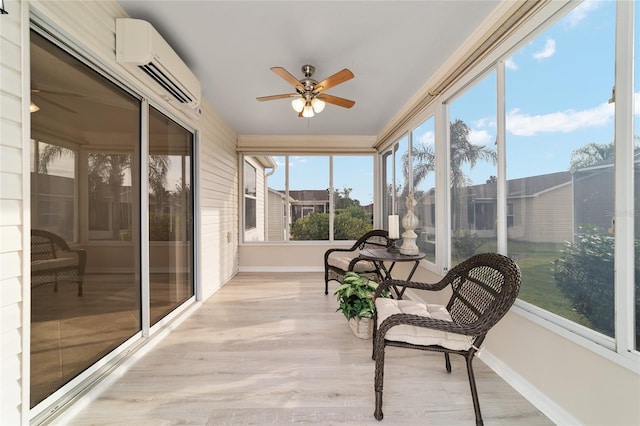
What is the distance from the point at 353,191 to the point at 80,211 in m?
4.05

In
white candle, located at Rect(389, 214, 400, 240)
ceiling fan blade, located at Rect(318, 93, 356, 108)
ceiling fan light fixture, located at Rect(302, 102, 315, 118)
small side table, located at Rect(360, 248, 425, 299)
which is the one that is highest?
ceiling fan blade, located at Rect(318, 93, 356, 108)

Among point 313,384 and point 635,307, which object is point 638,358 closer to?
point 635,307

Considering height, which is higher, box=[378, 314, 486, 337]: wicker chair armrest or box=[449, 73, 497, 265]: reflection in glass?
box=[449, 73, 497, 265]: reflection in glass

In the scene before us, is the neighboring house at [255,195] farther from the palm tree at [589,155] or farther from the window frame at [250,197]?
the palm tree at [589,155]

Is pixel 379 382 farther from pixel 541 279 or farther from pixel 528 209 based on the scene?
pixel 528 209

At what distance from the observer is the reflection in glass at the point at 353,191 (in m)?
5.04

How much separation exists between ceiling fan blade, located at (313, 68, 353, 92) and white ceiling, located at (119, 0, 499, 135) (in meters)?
0.27

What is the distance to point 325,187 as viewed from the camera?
503 centimetres

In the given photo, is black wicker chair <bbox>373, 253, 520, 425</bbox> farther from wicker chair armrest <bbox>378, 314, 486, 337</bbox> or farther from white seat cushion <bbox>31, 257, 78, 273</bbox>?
white seat cushion <bbox>31, 257, 78, 273</bbox>

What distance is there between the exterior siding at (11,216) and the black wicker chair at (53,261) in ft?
0.33

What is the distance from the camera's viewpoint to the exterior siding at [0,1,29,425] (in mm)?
1167

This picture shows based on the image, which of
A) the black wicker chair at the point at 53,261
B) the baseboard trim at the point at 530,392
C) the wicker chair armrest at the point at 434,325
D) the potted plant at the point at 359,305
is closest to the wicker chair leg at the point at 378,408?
the wicker chair armrest at the point at 434,325

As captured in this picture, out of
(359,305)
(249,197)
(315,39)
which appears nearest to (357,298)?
(359,305)

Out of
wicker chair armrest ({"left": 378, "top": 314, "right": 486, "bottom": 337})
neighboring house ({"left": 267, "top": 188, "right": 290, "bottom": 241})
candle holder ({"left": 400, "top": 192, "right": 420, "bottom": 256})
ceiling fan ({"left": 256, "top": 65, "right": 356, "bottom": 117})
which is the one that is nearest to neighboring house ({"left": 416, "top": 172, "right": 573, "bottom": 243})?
candle holder ({"left": 400, "top": 192, "right": 420, "bottom": 256})
